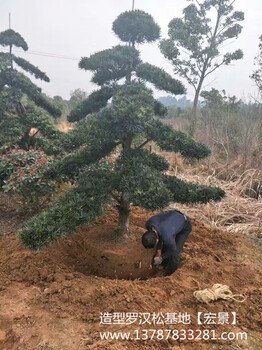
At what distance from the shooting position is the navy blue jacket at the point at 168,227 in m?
3.08

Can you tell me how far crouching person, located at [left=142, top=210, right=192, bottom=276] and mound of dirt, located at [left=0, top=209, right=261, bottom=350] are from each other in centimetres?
14

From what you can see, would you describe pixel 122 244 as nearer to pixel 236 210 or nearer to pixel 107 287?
pixel 107 287

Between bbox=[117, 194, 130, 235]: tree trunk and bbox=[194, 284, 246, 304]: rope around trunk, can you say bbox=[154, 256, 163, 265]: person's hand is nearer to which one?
bbox=[117, 194, 130, 235]: tree trunk

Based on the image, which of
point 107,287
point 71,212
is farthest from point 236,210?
point 71,212

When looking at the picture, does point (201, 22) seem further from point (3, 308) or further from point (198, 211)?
point (3, 308)

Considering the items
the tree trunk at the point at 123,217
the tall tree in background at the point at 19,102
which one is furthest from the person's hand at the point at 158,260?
the tall tree in background at the point at 19,102

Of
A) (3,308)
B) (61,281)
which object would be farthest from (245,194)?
(3,308)

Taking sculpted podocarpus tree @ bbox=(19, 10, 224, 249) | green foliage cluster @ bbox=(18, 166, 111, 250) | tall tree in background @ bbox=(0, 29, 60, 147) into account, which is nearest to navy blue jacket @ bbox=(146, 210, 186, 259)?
sculpted podocarpus tree @ bbox=(19, 10, 224, 249)

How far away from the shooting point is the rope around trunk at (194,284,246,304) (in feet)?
8.15

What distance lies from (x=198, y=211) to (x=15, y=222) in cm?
312

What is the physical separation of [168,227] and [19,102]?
3969 mm

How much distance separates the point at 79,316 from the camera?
7.43 ft

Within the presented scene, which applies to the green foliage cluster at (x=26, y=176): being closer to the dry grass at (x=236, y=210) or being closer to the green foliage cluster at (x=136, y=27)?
the green foliage cluster at (x=136, y=27)

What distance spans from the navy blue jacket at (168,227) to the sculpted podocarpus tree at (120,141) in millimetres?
383
